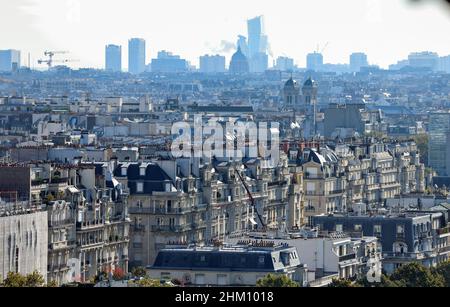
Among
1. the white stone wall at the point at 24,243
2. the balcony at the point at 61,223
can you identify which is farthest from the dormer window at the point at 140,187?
the white stone wall at the point at 24,243

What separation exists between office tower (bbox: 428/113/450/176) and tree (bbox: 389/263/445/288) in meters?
A: 64.0

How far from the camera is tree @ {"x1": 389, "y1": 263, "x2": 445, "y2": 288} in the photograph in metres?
41.6

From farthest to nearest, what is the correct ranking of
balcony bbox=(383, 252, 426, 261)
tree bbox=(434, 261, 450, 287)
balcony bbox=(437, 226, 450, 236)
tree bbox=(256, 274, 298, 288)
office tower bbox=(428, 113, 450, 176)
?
1. office tower bbox=(428, 113, 450, 176)
2. balcony bbox=(437, 226, 450, 236)
3. balcony bbox=(383, 252, 426, 261)
4. tree bbox=(434, 261, 450, 287)
5. tree bbox=(256, 274, 298, 288)

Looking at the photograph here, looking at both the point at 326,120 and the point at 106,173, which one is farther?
the point at 326,120

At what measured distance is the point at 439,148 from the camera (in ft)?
371

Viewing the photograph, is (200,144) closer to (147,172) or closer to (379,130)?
(147,172)

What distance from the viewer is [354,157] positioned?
75938mm

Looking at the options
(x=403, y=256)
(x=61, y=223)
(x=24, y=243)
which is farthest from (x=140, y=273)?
(x=403, y=256)

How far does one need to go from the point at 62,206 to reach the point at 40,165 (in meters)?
5.16

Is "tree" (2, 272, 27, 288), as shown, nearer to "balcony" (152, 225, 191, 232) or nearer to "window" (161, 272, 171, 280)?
"window" (161, 272, 171, 280)

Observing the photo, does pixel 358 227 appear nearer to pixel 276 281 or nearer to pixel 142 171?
pixel 142 171

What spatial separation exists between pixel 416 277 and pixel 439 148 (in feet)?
233

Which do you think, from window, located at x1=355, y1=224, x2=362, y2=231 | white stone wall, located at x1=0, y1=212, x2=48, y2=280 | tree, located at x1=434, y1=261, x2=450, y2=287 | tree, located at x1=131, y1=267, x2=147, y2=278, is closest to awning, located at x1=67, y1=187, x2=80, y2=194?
white stone wall, located at x1=0, y1=212, x2=48, y2=280
